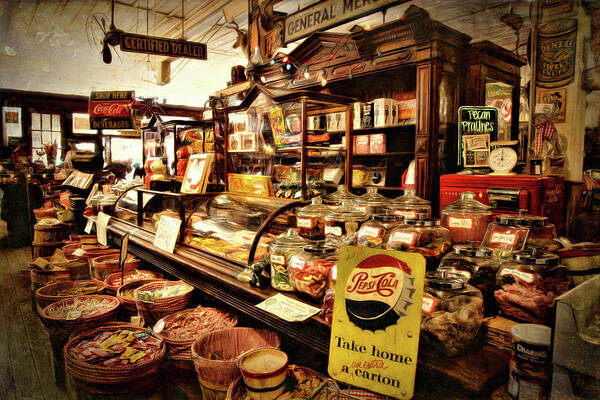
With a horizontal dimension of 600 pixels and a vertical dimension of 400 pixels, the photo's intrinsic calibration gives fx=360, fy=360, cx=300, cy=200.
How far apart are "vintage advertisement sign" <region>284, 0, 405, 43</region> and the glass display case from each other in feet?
1.33

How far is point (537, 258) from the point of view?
1.05m

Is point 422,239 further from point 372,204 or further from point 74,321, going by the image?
point 74,321

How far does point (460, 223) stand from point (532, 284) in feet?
1.90

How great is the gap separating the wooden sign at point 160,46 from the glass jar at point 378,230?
3.33 m

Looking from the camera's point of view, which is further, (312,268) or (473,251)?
(312,268)

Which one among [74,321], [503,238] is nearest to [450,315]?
[503,238]

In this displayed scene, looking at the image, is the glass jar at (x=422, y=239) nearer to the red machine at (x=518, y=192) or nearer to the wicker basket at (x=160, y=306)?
the wicker basket at (x=160, y=306)

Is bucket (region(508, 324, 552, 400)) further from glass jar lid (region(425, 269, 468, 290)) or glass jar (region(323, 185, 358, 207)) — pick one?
glass jar (region(323, 185, 358, 207))

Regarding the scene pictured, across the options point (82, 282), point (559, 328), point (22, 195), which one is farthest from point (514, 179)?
point (22, 195)

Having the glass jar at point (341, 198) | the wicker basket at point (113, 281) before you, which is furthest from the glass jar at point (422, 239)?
the wicker basket at point (113, 281)

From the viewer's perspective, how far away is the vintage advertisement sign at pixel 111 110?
15.7ft

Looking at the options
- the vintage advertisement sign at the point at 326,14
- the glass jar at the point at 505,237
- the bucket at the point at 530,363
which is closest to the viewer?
the bucket at the point at 530,363

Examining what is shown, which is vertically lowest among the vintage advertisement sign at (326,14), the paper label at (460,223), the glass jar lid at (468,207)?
the paper label at (460,223)

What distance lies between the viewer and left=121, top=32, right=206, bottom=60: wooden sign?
3.67 m
